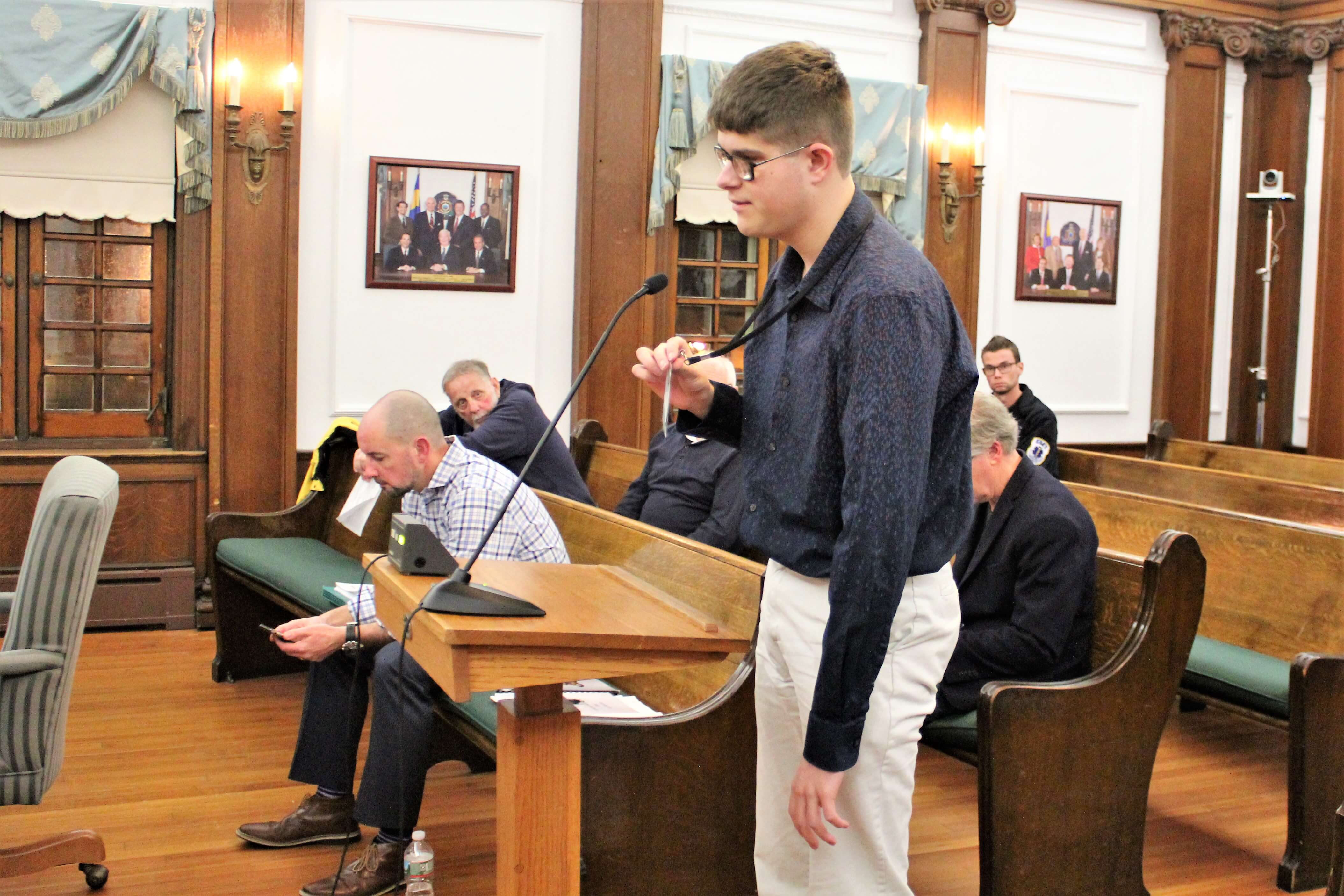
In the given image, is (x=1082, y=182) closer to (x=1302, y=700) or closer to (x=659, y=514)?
(x=659, y=514)

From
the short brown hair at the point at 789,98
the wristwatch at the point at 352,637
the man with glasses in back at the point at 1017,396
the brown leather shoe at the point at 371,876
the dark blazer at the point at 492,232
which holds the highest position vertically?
the dark blazer at the point at 492,232

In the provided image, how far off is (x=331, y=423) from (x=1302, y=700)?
15.1ft

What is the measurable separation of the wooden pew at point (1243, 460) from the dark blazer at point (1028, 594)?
2.59 meters

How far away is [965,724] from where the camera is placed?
326 centimetres

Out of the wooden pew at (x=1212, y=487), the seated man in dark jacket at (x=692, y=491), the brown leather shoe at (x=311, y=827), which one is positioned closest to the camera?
the brown leather shoe at (x=311, y=827)

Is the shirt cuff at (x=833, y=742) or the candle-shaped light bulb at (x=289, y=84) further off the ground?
the candle-shaped light bulb at (x=289, y=84)

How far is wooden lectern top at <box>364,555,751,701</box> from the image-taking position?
5.60 feet

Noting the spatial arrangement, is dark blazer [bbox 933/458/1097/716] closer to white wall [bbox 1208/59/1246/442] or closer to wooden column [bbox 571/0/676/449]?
wooden column [bbox 571/0/676/449]

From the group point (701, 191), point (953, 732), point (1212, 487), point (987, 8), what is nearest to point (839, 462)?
point (953, 732)

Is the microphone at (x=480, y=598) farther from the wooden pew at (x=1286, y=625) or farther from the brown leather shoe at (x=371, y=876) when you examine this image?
the wooden pew at (x=1286, y=625)

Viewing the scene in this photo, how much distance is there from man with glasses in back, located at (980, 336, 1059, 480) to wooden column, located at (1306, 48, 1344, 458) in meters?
3.08

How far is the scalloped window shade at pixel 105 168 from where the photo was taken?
231 inches

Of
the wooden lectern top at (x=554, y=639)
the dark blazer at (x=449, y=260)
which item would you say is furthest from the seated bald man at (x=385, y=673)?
the dark blazer at (x=449, y=260)

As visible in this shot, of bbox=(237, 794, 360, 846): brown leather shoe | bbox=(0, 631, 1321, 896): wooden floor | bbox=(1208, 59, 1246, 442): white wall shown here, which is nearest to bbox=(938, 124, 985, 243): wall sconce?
bbox=(1208, 59, 1246, 442): white wall
